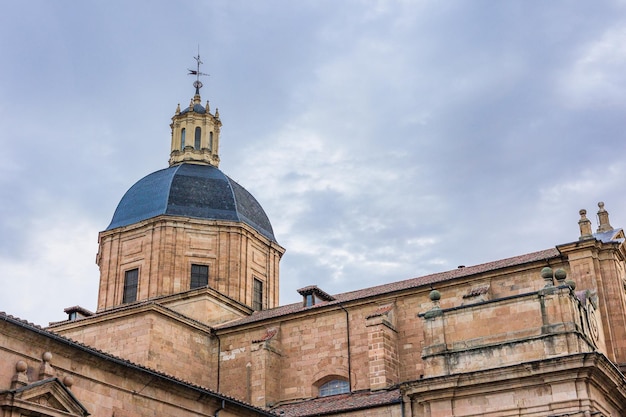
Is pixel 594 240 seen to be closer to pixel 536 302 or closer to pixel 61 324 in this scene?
pixel 536 302

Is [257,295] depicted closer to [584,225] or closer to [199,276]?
[199,276]

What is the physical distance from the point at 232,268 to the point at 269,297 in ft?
9.62

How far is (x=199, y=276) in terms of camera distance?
121 ft

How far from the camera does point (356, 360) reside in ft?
99.7

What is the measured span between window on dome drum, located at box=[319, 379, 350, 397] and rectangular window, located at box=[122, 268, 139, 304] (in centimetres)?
1050

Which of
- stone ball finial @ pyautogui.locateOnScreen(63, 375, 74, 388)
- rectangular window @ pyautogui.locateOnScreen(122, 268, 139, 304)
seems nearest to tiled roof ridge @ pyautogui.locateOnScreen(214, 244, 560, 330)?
rectangular window @ pyautogui.locateOnScreen(122, 268, 139, 304)

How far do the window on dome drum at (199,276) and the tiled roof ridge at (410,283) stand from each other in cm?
292

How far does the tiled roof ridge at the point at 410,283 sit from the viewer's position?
96.0 feet

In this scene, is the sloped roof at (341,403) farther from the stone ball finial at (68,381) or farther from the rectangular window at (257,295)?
the stone ball finial at (68,381)

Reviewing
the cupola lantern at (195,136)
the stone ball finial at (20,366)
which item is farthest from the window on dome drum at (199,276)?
the stone ball finial at (20,366)

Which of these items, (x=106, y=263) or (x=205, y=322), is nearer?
(x=205, y=322)

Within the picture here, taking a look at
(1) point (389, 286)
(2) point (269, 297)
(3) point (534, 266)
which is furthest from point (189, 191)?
(3) point (534, 266)

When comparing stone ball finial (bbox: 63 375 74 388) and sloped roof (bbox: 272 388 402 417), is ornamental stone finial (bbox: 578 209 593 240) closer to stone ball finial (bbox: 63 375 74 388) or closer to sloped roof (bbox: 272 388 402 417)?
sloped roof (bbox: 272 388 402 417)

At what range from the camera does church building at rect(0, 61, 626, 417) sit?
20.8 meters
